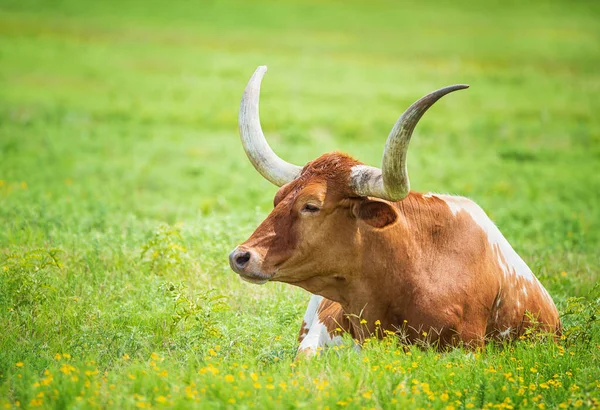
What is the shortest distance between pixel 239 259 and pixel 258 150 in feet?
4.10

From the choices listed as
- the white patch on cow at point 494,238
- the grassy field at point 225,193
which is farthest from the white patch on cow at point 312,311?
the white patch on cow at point 494,238

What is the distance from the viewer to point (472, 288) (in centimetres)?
621

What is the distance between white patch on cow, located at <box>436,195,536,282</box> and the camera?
21.6ft

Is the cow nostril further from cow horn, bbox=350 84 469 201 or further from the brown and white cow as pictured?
cow horn, bbox=350 84 469 201

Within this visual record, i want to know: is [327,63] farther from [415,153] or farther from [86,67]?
[415,153]

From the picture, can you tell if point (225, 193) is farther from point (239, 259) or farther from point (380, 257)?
point (239, 259)

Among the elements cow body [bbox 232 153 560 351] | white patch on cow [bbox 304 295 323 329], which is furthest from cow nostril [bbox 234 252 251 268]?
white patch on cow [bbox 304 295 323 329]

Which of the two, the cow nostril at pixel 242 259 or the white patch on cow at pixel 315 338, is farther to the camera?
the white patch on cow at pixel 315 338

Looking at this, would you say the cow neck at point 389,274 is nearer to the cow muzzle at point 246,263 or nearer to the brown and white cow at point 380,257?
the brown and white cow at point 380,257

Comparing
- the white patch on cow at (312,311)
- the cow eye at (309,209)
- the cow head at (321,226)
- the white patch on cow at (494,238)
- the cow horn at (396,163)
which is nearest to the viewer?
the cow horn at (396,163)

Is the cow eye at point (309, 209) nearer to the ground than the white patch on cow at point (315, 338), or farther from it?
farther from it

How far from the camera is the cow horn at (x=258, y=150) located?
664 centimetres

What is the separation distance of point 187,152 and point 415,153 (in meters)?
5.89

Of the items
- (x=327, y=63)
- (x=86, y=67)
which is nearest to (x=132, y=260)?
(x=86, y=67)
